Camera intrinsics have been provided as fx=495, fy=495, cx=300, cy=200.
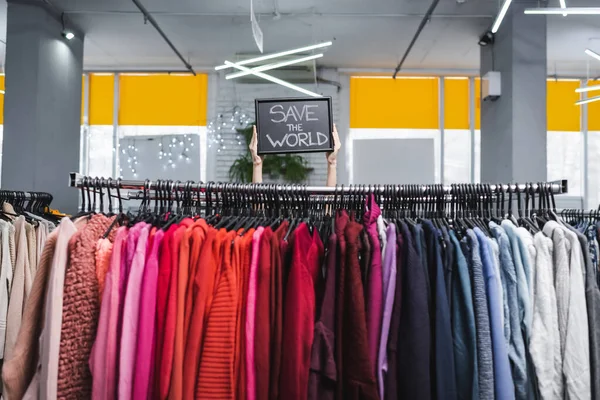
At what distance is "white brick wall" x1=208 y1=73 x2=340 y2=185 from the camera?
748 cm

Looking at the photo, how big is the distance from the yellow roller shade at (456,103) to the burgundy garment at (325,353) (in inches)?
278

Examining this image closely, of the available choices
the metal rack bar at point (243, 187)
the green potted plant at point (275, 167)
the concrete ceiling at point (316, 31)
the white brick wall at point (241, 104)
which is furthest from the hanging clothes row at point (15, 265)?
the white brick wall at point (241, 104)

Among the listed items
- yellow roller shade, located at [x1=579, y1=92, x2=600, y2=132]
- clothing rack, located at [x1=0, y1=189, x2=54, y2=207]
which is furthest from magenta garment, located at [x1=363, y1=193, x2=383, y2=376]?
yellow roller shade, located at [x1=579, y1=92, x2=600, y2=132]

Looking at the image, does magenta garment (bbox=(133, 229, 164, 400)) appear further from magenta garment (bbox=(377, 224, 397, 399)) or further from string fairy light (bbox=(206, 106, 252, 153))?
string fairy light (bbox=(206, 106, 252, 153))

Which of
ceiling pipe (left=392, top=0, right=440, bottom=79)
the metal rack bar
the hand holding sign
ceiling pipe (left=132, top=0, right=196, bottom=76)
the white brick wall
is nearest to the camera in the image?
the metal rack bar

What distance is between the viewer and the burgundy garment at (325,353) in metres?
1.43

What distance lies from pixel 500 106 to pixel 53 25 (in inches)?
207

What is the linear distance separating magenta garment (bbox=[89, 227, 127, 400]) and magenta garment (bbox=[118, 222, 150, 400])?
0.03 metres

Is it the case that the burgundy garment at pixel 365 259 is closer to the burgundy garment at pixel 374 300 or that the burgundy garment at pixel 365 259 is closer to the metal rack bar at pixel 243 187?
the burgundy garment at pixel 374 300

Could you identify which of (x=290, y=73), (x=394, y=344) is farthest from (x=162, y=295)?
(x=290, y=73)

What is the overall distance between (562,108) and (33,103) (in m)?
7.62

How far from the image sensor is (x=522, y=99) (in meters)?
5.30

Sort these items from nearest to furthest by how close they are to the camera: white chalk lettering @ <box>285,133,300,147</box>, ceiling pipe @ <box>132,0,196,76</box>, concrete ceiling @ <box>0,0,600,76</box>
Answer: white chalk lettering @ <box>285,133,300,147</box>
ceiling pipe @ <box>132,0,196,76</box>
concrete ceiling @ <box>0,0,600,76</box>

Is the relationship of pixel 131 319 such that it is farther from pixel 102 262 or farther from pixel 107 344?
pixel 102 262
